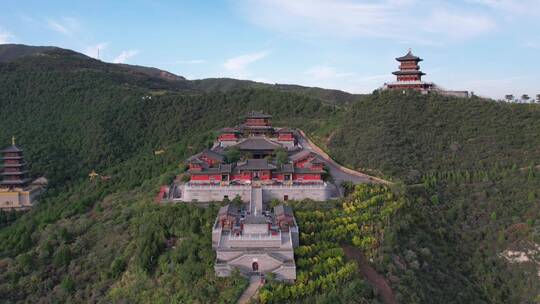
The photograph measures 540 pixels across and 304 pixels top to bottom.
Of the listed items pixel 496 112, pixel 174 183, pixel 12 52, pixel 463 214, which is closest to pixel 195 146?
pixel 174 183

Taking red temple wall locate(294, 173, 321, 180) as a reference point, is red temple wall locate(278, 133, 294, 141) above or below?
above

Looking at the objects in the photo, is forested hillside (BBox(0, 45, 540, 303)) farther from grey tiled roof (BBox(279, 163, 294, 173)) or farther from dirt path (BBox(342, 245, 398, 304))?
grey tiled roof (BBox(279, 163, 294, 173))

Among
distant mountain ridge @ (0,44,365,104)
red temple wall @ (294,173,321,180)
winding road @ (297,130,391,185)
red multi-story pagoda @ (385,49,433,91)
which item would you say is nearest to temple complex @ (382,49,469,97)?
red multi-story pagoda @ (385,49,433,91)

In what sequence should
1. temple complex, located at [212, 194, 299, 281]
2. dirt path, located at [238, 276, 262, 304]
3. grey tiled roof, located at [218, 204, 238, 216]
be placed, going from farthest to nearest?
1. grey tiled roof, located at [218, 204, 238, 216]
2. temple complex, located at [212, 194, 299, 281]
3. dirt path, located at [238, 276, 262, 304]

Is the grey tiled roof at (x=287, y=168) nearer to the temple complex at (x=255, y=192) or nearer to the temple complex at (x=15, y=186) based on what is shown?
the temple complex at (x=255, y=192)

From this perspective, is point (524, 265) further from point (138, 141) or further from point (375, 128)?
point (138, 141)
